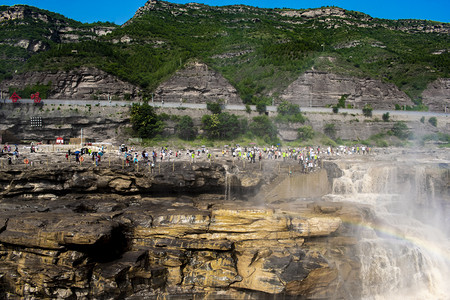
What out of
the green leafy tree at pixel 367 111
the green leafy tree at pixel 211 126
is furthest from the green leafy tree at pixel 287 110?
the green leafy tree at pixel 367 111

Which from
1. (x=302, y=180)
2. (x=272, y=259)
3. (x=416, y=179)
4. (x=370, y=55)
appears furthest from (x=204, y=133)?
(x=370, y=55)

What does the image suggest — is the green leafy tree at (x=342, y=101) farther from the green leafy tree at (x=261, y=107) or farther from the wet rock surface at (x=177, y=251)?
the wet rock surface at (x=177, y=251)

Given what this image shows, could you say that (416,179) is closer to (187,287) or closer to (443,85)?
(187,287)

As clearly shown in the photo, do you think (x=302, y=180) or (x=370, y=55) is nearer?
(x=302, y=180)

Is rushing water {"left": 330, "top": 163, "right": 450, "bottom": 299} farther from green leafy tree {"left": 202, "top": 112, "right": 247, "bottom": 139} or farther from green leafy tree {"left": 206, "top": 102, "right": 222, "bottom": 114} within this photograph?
green leafy tree {"left": 206, "top": 102, "right": 222, "bottom": 114}

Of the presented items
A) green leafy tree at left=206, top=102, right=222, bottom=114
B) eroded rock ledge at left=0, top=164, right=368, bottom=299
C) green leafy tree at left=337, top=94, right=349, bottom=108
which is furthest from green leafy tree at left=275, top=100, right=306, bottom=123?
eroded rock ledge at left=0, top=164, right=368, bottom=299
